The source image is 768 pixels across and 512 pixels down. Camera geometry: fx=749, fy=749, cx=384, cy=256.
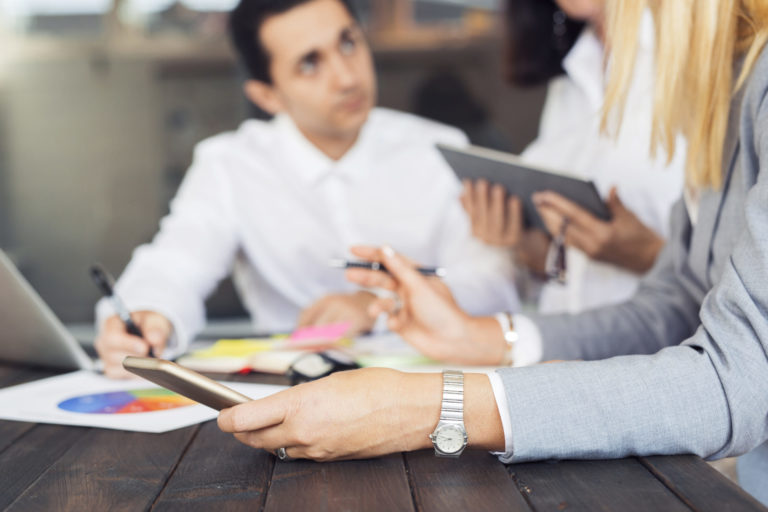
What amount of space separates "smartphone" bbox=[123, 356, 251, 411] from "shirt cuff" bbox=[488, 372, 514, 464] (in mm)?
273

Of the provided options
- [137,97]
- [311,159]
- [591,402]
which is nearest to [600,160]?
[311,159]

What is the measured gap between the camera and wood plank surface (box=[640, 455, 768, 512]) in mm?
687

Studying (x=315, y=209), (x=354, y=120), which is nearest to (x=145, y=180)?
(x=315, y=209)

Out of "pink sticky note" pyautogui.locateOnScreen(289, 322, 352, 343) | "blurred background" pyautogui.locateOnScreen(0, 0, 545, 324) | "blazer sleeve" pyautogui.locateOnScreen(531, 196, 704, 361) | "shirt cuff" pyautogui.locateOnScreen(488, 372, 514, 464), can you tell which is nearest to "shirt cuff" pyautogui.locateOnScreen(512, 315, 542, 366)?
"blazer sleeve" pyautogui.locateOnScreen(531, 196, 704, 361)

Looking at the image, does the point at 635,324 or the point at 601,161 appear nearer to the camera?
the point at 635,324

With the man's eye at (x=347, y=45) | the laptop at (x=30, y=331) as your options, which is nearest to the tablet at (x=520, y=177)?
the man's eye at (x=347, y=45)

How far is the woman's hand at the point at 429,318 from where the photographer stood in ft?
4.30

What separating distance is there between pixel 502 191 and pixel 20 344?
110 centimetres

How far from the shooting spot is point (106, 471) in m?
0.82

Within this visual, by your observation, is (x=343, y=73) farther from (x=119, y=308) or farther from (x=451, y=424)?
(x=451, y=424)

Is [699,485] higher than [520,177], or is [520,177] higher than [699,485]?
[520,177]

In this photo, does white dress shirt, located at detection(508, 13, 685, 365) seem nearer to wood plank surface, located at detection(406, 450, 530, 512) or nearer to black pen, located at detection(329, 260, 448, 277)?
black pen, located at detection(329, 260, 448, 277)

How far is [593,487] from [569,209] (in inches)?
41.8

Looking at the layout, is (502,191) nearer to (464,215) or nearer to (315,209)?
(464,215)
